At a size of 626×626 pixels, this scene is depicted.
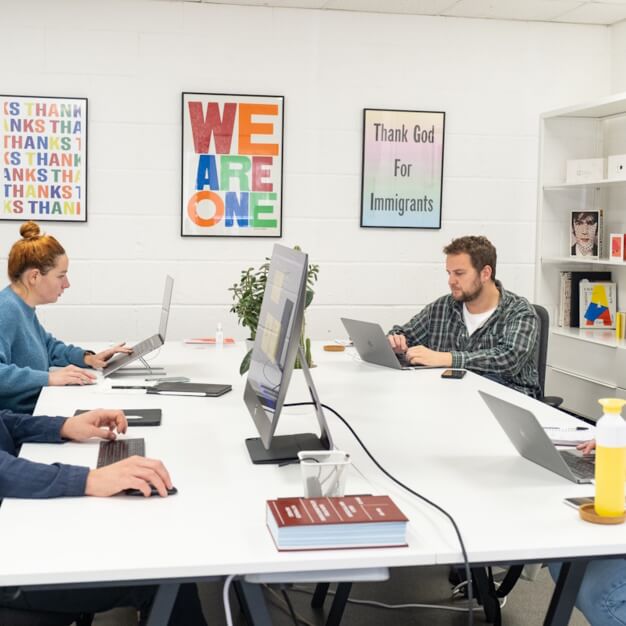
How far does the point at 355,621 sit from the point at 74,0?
358cm

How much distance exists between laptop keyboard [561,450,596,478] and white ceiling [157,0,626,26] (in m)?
3.42

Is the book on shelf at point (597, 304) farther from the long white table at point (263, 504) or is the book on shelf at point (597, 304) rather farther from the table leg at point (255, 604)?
the table leg at point (255, 604)

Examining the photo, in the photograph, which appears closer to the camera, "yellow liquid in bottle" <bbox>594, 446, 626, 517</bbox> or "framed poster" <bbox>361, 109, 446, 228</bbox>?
"yellow liquid in bottle" <bbox>594, 446, 626, 517</bbox>

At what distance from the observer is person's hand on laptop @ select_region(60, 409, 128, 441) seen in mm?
2107

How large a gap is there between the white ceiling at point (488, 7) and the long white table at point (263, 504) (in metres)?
2.85

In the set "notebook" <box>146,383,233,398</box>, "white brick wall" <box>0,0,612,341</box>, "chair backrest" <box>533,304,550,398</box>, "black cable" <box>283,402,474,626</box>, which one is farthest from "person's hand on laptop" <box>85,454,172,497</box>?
"white brick wall" <box>0,0,612,341</box>

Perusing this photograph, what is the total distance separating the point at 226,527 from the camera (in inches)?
60.2

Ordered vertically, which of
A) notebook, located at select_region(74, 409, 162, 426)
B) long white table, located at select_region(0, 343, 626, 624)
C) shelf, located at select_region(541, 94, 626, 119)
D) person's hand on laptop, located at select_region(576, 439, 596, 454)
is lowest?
long white table, located at select_region(0, 343, 626, 624)

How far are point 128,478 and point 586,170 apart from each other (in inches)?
157

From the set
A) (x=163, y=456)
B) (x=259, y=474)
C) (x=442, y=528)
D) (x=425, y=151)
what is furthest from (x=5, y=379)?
(x=425, y=151)

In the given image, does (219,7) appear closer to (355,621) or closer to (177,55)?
(177,55)

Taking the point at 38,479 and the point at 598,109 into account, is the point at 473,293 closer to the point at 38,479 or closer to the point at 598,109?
the point at 598,109

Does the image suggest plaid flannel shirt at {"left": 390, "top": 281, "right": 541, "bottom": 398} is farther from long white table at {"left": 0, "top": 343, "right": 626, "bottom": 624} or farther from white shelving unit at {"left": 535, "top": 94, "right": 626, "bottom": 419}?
white shelving unit at {"left": 535, "top": 94, "right": 626, "bottom": 419}

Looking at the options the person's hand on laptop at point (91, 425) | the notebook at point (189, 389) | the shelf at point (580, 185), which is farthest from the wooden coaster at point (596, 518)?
the shelf at point (580, 185)
